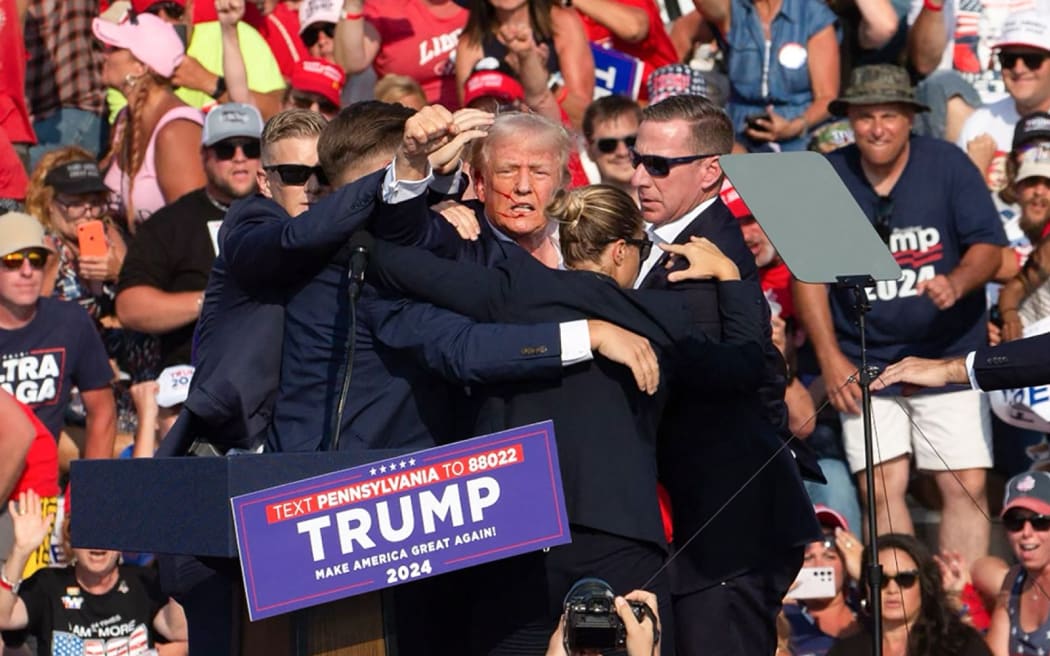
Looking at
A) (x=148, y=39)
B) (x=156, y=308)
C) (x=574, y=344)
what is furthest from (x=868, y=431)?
(x=148, y=39)

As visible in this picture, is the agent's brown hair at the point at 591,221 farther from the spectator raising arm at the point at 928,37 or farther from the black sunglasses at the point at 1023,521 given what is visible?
the spectator raising arm at the point at 928,37

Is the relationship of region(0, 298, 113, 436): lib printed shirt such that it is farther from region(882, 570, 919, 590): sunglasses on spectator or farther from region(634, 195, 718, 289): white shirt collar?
region(634, 195, 718, 289): white shirt collar

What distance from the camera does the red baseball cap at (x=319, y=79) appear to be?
30.1 feet

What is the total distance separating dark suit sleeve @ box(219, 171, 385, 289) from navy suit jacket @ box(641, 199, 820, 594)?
3.00 feet

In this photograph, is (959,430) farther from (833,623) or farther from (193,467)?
(193,467)

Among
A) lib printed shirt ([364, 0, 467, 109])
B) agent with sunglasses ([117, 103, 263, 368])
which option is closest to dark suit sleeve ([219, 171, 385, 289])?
agent with sunglasses ([117, 103, 263, 368])

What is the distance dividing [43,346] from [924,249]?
3867 mm

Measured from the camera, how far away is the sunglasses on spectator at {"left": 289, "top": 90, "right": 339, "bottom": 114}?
9.17 metres

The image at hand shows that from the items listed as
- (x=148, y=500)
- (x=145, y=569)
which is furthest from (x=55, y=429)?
(x=148, y=500)

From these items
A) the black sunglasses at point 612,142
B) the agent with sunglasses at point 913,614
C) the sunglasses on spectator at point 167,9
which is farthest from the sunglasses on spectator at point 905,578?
the sunglasses on spectator at point 167,9

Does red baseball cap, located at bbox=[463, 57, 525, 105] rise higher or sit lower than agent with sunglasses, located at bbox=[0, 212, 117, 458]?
higher

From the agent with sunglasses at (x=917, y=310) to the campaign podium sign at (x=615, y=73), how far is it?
5.13 feet

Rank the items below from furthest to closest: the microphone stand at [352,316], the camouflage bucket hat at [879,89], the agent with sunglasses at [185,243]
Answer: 1. the agent with sunglasses at [185,243]
2. the camouflage bucket hat at [879,89]
3. the microphone stand at [352,316]

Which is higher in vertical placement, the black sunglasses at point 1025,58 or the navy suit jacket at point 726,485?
the black sunglasses at point 1025,58
